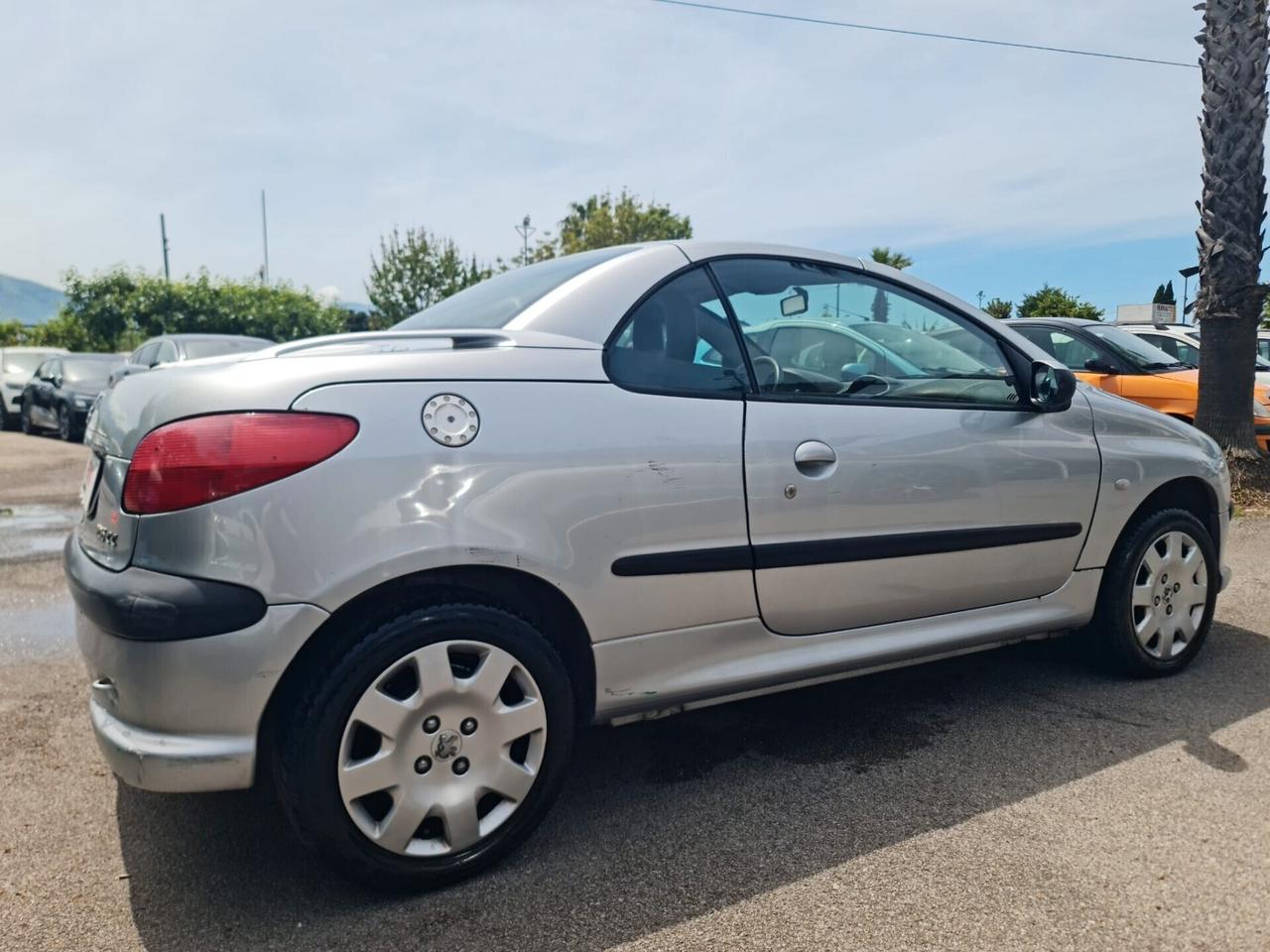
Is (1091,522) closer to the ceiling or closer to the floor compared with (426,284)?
closer to the floor

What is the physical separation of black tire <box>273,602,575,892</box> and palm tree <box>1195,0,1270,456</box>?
764cm

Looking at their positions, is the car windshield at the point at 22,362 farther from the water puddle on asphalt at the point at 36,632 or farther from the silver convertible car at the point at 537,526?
the silver convertible car at the point at 537,526

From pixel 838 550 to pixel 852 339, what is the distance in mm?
737

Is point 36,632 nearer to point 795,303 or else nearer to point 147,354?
point 795,303

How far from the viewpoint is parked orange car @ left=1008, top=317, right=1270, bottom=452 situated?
27.1 ft

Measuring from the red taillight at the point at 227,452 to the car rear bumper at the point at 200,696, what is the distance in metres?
0.19

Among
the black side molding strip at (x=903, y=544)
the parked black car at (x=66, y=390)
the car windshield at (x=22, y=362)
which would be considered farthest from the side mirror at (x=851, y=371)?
the car windshield at (x=22, y=362)

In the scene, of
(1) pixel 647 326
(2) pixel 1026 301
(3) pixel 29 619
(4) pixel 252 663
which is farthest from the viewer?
(2) pixel 1026 301

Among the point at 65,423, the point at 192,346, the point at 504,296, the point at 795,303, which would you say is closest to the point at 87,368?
the point at 65,423

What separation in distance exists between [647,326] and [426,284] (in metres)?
46.3

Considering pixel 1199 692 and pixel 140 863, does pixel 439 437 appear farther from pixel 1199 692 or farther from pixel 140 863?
pixel 1199 692

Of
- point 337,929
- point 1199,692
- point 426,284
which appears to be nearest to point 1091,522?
point 1199,692

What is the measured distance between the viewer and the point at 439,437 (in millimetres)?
2188

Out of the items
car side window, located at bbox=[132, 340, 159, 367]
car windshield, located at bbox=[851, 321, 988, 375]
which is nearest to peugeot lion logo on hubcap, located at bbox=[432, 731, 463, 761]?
car windshield, located at bbox=[851, 321, 988, 375]
